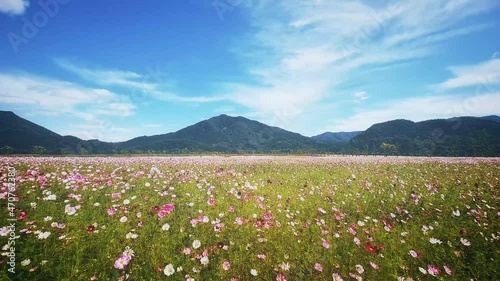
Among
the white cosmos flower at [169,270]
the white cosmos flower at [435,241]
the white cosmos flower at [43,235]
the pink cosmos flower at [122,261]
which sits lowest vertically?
the white cosmos flower at [435,241]

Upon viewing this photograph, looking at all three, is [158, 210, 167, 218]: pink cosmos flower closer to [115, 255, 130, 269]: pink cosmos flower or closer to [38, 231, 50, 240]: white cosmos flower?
[115, 255, 130, 269]: pink cosmos flower

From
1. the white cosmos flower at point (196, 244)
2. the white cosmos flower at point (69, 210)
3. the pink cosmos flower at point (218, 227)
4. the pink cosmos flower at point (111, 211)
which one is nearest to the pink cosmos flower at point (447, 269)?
the pink cosmos flower at point (218, 227)

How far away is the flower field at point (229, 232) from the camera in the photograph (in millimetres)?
5355

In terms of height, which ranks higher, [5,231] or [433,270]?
[5,231]

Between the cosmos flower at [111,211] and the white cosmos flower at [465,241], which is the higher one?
the cosmos flower at [111,211]

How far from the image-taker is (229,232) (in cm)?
687

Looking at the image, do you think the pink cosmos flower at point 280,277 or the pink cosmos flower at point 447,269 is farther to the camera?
the pink cosmos flower at point 447,269

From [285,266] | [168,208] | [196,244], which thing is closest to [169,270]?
[196,244]

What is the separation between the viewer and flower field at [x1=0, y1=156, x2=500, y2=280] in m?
5.36

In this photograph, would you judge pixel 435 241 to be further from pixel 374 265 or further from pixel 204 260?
pixel 204 260

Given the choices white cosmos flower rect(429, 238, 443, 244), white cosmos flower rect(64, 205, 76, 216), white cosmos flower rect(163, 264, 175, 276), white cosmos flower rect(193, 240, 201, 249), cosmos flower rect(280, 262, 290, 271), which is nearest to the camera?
white cosmos flower rect(163, 264, 175, 276)

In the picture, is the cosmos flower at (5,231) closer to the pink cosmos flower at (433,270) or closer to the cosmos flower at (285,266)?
the cosmos flower at (285,266)

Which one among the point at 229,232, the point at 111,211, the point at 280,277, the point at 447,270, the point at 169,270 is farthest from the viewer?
the point at 229,232

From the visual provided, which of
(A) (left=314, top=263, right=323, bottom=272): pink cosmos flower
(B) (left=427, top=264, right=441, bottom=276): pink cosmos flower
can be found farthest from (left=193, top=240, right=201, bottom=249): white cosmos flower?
(B) (left=427, top=264, right=441, bottom=276): pink cosmos flower
